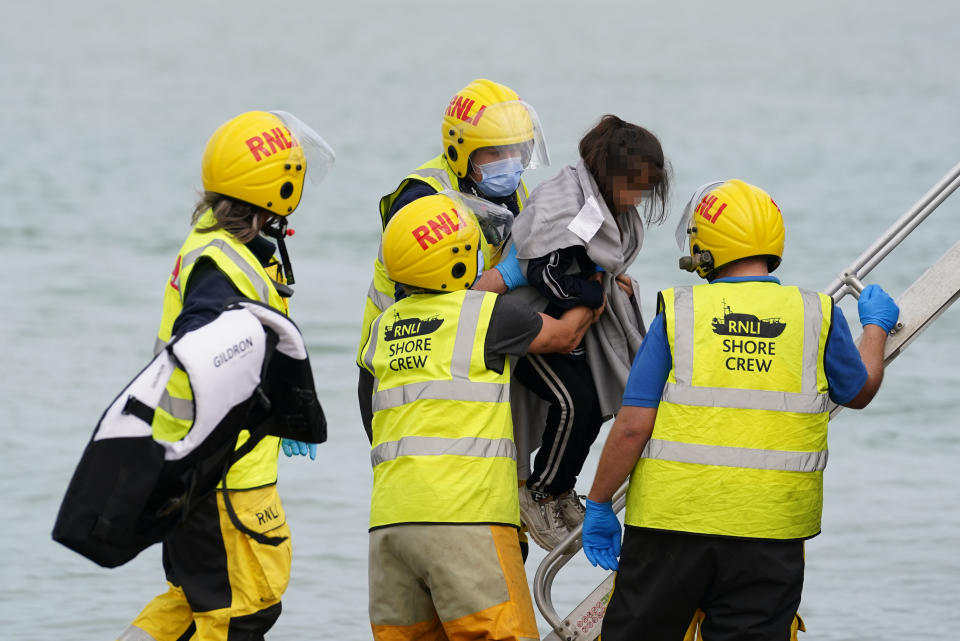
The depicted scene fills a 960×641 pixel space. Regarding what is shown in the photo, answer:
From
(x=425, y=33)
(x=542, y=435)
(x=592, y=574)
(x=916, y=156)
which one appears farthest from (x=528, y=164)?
(x=425, y=33)

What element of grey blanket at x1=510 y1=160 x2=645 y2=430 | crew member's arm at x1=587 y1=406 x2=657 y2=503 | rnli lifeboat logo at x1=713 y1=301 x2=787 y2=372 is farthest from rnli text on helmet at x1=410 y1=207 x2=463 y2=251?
rnli lifeboat logo at x1=713 y1=301 x2=787 y2=372

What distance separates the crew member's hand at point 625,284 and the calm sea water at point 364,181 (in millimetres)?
3074

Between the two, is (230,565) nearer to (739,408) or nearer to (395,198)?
(395,198)

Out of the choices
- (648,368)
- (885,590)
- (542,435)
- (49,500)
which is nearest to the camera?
(648,368)

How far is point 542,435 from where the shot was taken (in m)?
5.19

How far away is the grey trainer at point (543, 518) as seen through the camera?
5156mm

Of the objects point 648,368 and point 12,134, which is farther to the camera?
point 12,134

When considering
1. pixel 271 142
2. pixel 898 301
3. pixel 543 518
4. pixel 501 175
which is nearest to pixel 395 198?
pixel 501 175

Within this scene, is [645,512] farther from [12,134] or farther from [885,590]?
[12,134]

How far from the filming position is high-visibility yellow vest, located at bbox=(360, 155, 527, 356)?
207 inches

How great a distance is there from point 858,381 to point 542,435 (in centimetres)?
123

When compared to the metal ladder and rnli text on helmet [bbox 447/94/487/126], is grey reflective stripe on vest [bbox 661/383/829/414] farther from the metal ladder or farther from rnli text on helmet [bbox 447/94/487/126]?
rnli text on helmet [bbox 447/94/487/126]

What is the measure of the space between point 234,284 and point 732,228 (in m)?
1.51

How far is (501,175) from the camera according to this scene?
17.0 ft
